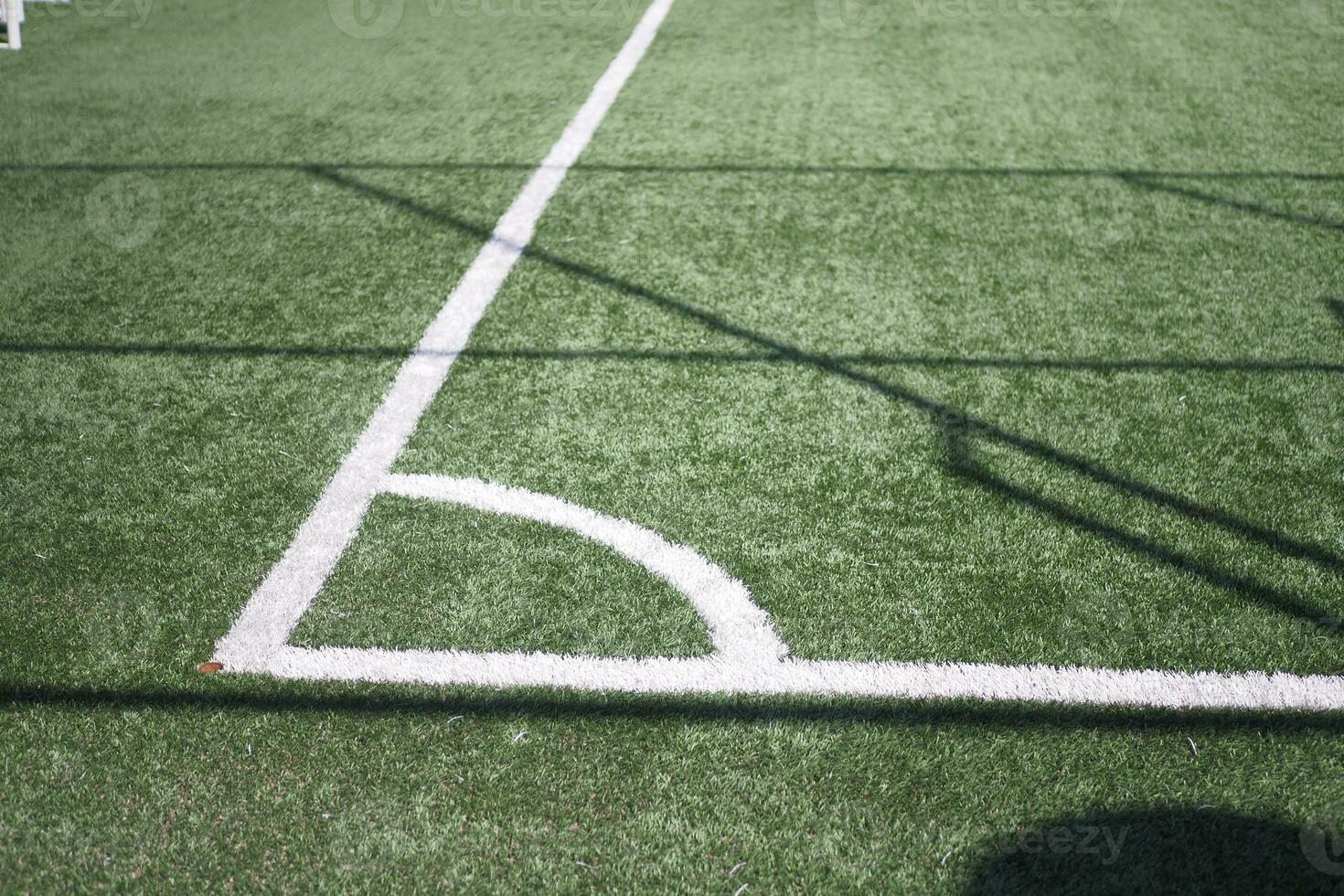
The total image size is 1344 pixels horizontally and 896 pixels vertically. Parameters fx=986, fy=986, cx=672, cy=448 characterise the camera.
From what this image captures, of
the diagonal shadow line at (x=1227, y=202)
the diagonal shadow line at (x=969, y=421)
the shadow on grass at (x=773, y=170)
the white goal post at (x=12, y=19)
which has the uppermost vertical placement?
the white goal post at (x=12, y=19)

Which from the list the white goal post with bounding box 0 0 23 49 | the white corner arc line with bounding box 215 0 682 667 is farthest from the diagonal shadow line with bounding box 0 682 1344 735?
the white goal post with bounding box 0 0 23 49

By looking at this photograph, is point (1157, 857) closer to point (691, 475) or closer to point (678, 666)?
point (678, 666)

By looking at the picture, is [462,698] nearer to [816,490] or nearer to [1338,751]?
[816,490]

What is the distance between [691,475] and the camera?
305 cm

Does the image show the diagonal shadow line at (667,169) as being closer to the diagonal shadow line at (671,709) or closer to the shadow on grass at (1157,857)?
the diagonal shadow line at (671,709)

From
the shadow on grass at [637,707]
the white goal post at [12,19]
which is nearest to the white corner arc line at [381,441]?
the shadow on grass at [637,707]

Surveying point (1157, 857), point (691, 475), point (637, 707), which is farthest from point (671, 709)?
point (1157, 857)

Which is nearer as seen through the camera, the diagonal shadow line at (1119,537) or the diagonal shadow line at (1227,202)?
the diagonal shadow line at (1119,537)

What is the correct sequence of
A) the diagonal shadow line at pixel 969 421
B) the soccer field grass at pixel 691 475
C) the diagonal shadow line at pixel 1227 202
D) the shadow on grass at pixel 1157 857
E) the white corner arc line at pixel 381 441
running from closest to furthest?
the shadow on grass at pixel 1157 857, the soccer field grass at pixel 691 475, the white corner arc line at pixel 381 441, the diagonal shadow line at pixel 969 421, the diagonal shadow line at pixel 1227 202

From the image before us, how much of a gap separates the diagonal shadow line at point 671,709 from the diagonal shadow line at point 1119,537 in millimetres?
372

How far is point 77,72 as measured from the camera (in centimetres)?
673

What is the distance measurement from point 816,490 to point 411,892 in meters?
1.60

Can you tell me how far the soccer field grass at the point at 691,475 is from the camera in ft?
6.77

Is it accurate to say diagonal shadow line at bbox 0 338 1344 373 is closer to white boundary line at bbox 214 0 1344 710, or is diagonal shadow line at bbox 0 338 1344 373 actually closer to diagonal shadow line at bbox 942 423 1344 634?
diagonal shadow line at bbox 942 423 1344 634
